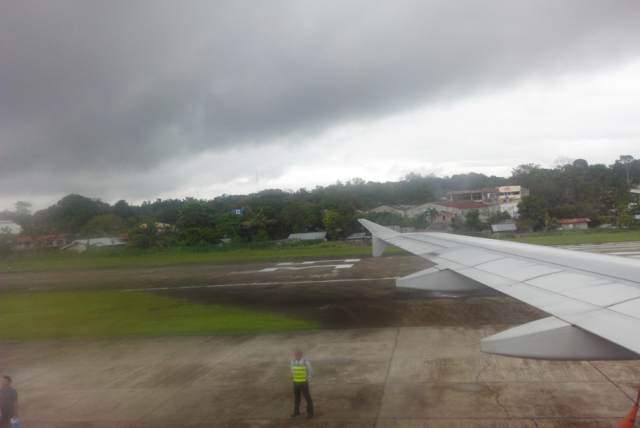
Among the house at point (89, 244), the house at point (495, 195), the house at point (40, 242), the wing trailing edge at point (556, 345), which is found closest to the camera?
the wing trailing edge at point (556, 345)

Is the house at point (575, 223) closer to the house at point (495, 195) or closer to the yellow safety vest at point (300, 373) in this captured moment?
the house at point (495, 195)

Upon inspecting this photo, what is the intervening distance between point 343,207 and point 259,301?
3118 centimetres

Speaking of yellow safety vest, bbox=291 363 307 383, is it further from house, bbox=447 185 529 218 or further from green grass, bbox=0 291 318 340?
house, bbox=447 185 529 218

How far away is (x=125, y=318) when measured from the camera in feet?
47.5

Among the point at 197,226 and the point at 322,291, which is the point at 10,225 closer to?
the point at 322,291

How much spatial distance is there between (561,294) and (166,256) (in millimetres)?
35831

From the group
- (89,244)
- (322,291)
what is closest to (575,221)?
(322,291)

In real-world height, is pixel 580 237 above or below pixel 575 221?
below

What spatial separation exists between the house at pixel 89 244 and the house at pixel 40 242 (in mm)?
818

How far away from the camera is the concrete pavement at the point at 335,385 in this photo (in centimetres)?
629

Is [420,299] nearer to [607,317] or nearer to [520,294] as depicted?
[520,294]

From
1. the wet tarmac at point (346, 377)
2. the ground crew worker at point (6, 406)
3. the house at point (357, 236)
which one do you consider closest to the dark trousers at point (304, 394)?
the wet tarmac at point (346, 377)

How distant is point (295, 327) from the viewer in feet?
38.1

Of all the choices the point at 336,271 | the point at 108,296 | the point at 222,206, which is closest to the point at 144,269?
the point at 108,296
